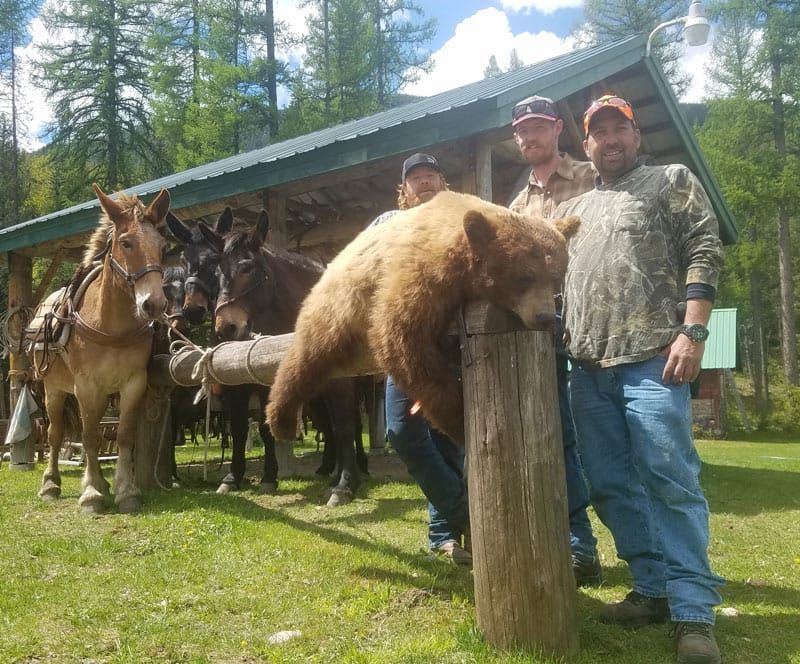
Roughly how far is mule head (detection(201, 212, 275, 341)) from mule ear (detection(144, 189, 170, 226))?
634 mm

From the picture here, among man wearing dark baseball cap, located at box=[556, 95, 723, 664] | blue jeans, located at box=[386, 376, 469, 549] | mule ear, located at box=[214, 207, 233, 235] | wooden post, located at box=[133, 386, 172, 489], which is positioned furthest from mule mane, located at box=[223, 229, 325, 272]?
man wearing dark baseball cap, located at box=[556, 95, 723, 664]

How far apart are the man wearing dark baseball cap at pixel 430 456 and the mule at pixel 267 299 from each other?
6.34 ft

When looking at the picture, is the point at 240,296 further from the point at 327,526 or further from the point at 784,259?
the point at 784,259

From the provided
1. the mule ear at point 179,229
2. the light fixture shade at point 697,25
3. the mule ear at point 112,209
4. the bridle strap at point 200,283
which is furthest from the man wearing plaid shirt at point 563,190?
the light fixture shade at point 697,25

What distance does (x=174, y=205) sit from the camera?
7461mm

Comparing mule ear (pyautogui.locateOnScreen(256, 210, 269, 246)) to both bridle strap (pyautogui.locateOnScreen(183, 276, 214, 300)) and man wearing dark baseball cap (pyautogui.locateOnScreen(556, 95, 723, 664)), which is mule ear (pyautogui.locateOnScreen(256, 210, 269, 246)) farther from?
man wearing dark baseball cap (pyautogui.locateOnScreen(556, 95, 723, 664))

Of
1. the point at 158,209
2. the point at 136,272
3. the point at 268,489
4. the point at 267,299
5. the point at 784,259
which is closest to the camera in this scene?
the point at 136,272

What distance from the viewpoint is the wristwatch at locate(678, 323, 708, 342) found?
7.58 feet

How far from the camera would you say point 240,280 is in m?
5.50

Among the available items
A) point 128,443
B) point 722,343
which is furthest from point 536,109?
point 722,343

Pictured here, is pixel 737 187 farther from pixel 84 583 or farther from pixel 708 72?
pixel 84 583

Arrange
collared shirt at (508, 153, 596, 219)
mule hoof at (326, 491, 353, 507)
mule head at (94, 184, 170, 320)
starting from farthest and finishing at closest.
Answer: mule hoof at (326, 491, 353, 507) → mule head at (94, 184, 170, 320) → collared shirt at (508, 153, 596, 219)

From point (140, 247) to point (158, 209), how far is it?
1.42 feet

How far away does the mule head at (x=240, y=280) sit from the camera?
17.1 ft
